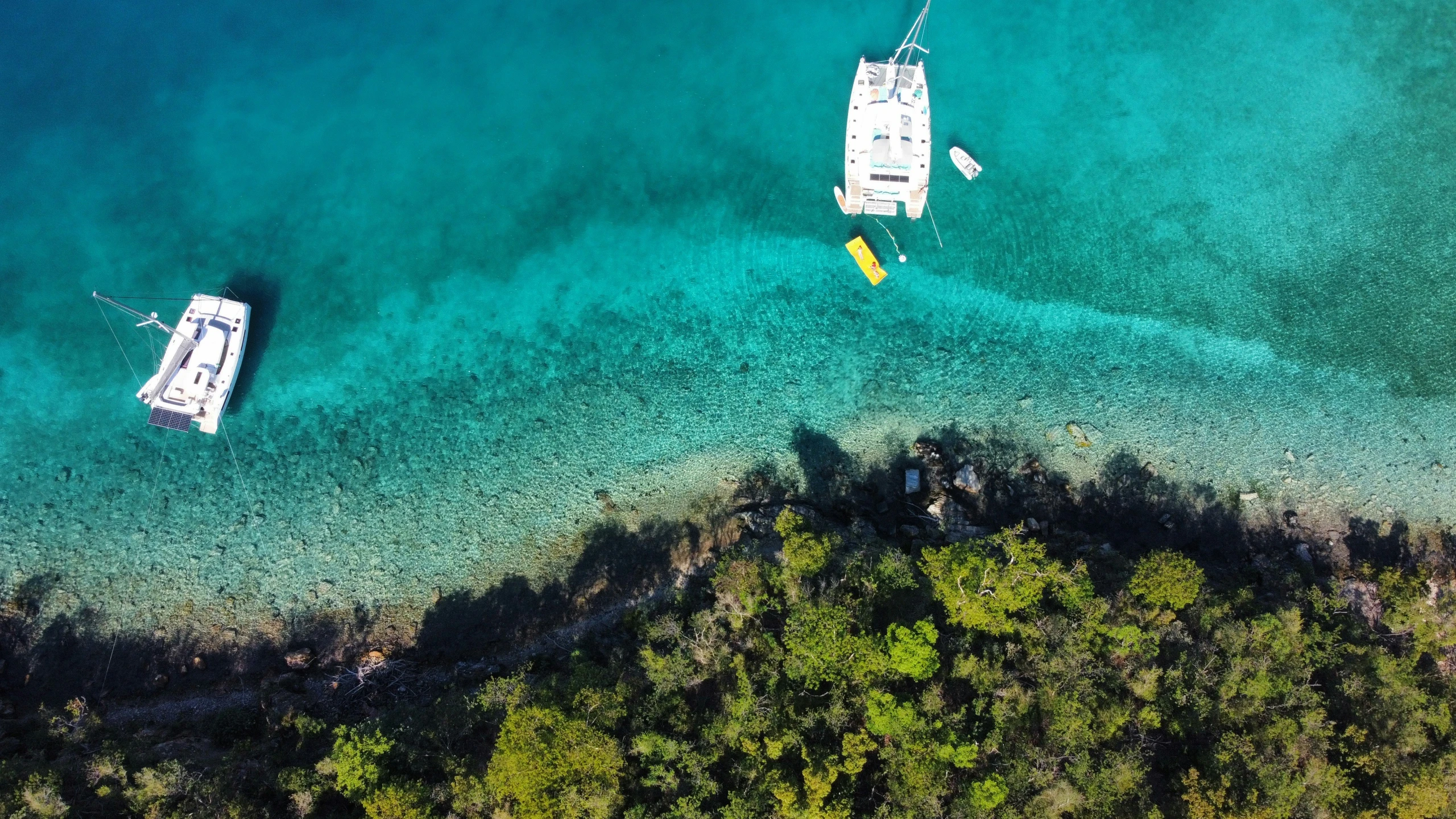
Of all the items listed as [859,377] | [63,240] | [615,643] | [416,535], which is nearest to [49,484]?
[63,240]

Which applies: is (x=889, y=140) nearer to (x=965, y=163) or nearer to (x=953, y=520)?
(x=965, y=163)

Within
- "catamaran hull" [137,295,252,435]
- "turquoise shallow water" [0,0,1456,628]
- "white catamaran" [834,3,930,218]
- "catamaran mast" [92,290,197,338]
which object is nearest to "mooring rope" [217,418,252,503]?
"turquoise shallow water" [0,0,1456,628]

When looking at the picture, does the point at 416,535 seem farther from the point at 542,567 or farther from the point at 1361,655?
the point at 1361,655

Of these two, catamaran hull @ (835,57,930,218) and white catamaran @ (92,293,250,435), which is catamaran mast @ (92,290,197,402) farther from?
catamaran hull @ (835,57,930,218)

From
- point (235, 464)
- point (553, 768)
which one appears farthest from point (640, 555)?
point (235, 464)

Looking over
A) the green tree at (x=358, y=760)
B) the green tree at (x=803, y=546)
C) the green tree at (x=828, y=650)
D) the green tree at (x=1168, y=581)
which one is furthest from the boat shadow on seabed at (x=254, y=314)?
the green tree at (x=1168, y=581)

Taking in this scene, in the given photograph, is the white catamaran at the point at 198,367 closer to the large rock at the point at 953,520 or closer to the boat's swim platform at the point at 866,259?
the boat's swim platform at the point at 866,259

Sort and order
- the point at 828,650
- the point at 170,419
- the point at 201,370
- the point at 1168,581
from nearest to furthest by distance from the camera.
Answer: the point at 828,650, the point at 1168,581, the point at 170,419, the point at 201,370
